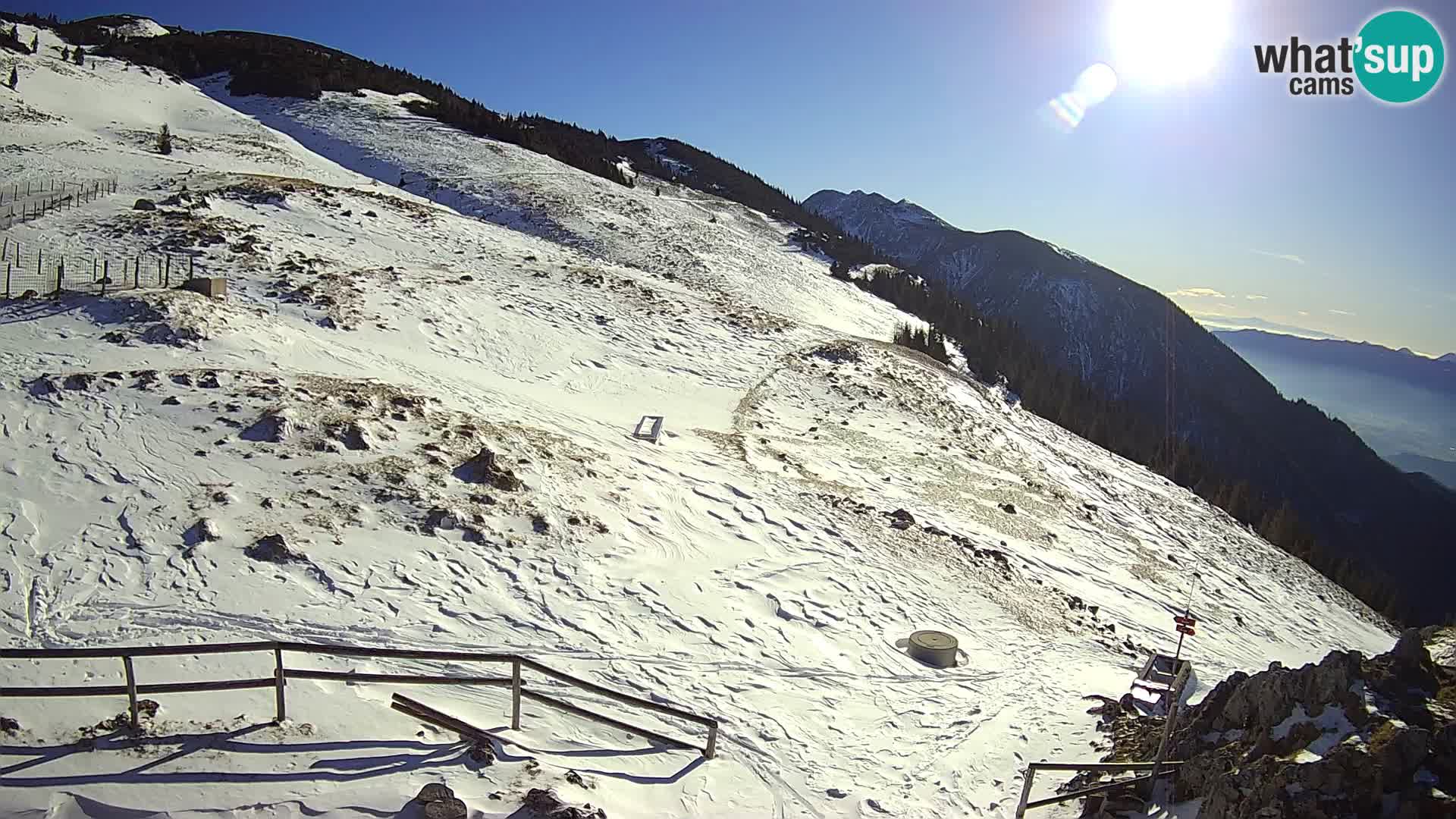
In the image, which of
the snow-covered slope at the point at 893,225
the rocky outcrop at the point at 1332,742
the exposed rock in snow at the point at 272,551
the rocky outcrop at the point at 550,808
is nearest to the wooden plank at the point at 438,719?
the rocky outcrop at the point at 550,808

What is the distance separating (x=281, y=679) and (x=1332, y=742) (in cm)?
938

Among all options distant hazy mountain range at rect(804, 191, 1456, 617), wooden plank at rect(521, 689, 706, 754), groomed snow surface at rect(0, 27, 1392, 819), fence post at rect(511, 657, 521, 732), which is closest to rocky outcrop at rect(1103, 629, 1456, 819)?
groomed snow surface at rect(0, 27, 1392, 819)

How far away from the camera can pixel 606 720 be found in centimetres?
772

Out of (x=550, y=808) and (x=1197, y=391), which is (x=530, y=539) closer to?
(x=550, y=808)

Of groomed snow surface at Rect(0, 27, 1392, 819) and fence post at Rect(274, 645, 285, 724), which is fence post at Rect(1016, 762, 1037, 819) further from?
fence post at Rect(274, 645, 285, 724)

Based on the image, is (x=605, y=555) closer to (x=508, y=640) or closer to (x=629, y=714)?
(x=508, y=640)

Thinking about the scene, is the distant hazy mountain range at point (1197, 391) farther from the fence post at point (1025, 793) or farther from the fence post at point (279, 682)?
the fence post at point (279, 682)

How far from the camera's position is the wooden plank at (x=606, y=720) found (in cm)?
728

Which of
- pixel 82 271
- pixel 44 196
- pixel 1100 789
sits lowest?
pixel 1100 789

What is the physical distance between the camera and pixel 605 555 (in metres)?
12.3

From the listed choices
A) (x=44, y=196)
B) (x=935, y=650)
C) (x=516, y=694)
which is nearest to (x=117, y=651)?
(x=516, y=694)

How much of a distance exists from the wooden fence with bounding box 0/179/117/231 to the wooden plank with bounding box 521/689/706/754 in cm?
2505

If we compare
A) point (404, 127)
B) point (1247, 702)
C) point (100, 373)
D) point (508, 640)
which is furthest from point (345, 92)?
point (1247, 702)

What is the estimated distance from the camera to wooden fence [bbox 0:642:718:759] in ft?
18.2
